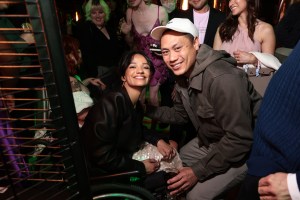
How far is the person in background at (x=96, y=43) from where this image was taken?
3654 mm

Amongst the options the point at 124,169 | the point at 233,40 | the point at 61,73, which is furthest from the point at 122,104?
the point at 233,40

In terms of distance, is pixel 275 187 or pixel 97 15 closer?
pixel 275 187

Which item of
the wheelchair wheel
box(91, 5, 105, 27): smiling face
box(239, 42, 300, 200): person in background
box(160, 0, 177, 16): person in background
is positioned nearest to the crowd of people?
box(239, 42, 300, 200): person in background

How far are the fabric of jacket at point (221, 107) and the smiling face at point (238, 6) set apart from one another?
1.12 meters

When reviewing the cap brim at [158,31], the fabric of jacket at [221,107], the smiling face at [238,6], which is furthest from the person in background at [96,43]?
the fabric of jacket at [221,107]

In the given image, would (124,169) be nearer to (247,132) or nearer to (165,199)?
(165,199)

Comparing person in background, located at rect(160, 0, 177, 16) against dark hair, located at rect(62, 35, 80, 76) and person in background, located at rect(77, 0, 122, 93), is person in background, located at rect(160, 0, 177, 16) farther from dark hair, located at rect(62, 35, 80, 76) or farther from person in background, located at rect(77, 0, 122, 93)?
dark hair, located at rect(62, 35, 80, 76)

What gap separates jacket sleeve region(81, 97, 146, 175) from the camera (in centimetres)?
191

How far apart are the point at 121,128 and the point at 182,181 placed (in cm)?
65

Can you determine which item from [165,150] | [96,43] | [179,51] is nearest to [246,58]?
[179,51]

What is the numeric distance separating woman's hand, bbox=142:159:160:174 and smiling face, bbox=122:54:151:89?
67 cm

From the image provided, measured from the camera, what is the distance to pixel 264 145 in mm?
1263

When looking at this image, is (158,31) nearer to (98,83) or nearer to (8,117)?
(98,83)

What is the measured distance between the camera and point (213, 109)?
191 cm
